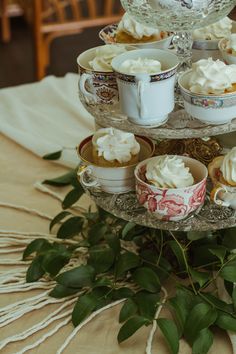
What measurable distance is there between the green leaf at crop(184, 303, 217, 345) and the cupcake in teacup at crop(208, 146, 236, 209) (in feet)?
0.49

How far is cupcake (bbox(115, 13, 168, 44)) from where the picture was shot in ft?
3.21

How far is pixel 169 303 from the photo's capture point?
92cm

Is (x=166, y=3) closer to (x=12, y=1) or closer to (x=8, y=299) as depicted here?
(x=8, y=299)

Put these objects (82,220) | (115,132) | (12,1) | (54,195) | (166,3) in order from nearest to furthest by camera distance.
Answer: (166,3) → (115,132) → (82,220) → (54,195) → (12,1)

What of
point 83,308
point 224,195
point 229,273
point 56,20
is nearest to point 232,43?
point 224,195

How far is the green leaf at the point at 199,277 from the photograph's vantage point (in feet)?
3.05

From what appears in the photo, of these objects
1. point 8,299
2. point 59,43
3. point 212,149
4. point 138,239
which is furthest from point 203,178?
point 59,43

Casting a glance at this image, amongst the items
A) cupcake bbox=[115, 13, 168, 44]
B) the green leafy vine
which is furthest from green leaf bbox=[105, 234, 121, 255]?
cupcake bbox=[115, 13, 168, 44]

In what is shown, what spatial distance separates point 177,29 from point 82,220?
0.38m

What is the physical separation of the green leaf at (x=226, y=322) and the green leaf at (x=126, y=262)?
0.51 ft

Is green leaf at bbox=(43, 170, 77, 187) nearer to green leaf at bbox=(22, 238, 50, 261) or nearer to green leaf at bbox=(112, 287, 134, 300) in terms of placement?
green leaf at bbox=(22, 238, 50, 261)

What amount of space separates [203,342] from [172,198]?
20cm

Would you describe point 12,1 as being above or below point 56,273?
below

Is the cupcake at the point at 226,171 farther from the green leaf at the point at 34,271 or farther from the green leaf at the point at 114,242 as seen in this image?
the green leaf at the point at 34,271
